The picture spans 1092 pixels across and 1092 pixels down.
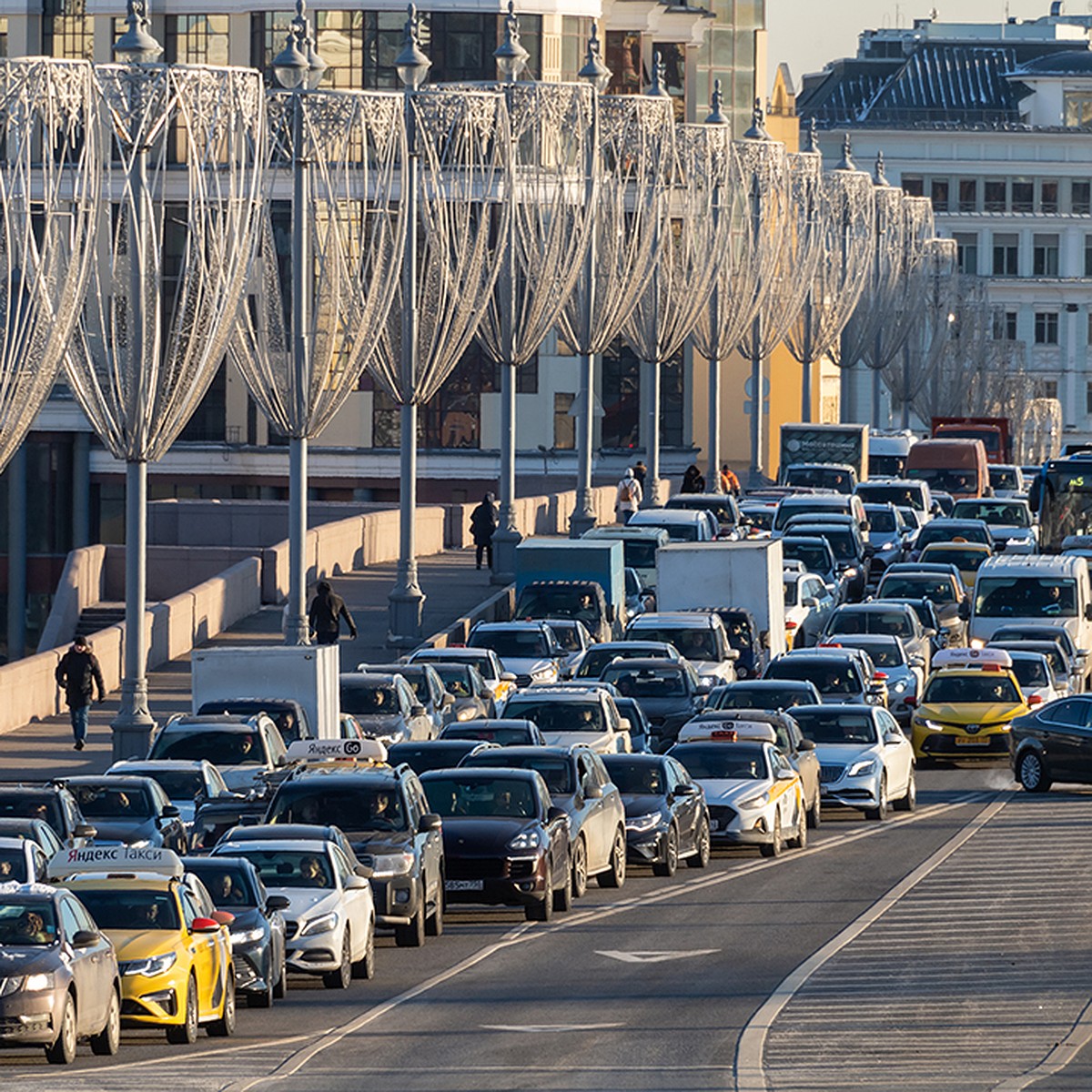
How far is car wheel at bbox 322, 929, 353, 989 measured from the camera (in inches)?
971

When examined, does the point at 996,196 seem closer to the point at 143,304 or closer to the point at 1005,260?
the point at 1005,260

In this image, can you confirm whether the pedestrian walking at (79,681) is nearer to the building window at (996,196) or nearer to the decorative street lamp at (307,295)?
the decorative street lamp at (307,295)

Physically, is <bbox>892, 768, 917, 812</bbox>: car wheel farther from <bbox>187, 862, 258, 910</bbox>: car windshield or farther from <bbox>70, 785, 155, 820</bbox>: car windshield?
<bbox>187, 862, 258, 910</bbox>: car windshield

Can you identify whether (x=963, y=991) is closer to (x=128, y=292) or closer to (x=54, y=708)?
(x=128, y=292)

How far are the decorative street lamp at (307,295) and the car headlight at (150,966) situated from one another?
2218 centimetres

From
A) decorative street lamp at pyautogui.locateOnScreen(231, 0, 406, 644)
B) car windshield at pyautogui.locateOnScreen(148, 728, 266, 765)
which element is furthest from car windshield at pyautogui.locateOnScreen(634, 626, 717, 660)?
Result: car windshield at pyautogui.locateOnScreen(148, 728, 266, 765)

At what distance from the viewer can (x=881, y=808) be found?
3762 centimetres

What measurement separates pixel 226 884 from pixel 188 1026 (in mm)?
1888

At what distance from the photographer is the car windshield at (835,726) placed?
38031mm

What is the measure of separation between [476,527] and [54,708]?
17139mm

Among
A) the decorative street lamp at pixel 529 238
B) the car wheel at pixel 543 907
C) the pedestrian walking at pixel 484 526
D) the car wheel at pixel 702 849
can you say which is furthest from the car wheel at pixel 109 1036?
the pedestrian walking at pixel 484 526

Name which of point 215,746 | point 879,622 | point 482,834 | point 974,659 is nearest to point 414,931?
point 482,834

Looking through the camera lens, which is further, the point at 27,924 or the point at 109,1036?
the point at 109,1036

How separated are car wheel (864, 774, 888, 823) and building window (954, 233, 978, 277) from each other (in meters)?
135
